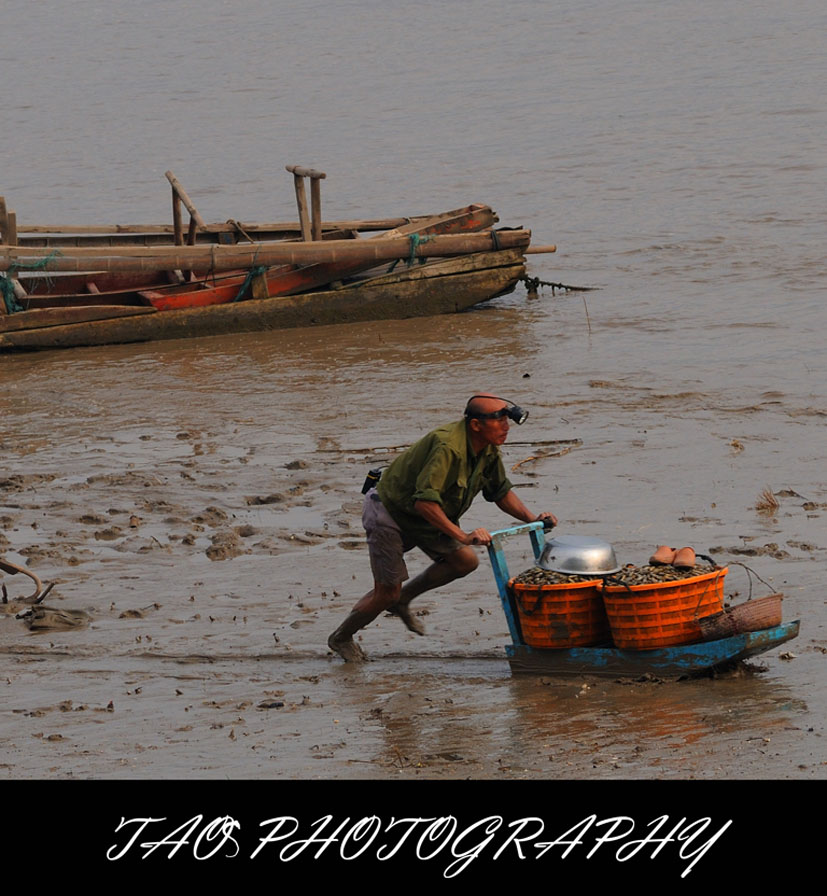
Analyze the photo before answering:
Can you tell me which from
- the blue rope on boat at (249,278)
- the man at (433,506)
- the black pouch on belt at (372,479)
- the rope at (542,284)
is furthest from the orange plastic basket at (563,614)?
the rope at (542,284)

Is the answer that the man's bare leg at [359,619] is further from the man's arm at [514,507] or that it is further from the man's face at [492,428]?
the man's face at [492,428]

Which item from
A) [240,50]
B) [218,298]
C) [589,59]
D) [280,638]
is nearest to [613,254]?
[218,298]

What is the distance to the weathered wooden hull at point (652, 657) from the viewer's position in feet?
20.0

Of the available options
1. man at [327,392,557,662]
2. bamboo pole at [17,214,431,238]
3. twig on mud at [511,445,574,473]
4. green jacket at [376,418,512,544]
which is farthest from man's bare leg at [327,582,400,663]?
bamboo pole at [17,214,431,238]

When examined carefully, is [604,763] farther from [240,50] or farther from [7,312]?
[240,50]

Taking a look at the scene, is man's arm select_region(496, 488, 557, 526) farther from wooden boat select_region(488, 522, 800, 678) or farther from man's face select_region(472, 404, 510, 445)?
man's face select_region(472, 404, 510, 445)

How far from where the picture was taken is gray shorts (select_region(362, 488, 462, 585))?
6.76 m

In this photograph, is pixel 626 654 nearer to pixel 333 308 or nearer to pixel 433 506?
pixel 433 506

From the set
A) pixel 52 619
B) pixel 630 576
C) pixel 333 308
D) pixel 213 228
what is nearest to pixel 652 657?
pixel 630 576

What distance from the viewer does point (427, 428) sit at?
11031 millimetres

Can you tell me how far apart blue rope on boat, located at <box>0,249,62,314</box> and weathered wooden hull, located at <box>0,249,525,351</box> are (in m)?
0.28

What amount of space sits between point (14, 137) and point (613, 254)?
16788 mm

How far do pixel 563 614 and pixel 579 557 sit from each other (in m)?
0.26

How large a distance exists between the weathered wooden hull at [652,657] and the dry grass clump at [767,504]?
→ 242 cm
